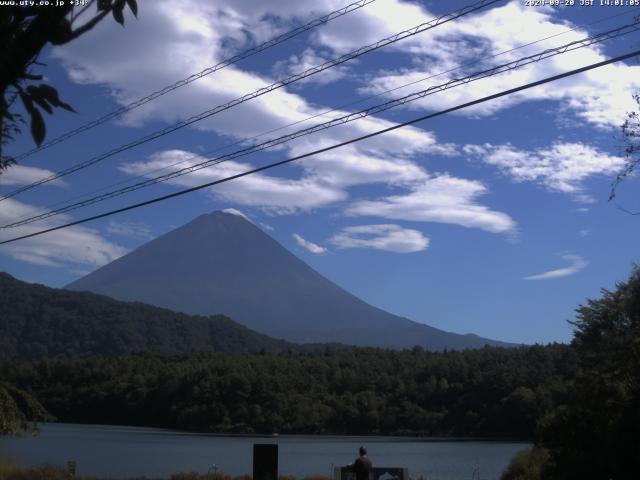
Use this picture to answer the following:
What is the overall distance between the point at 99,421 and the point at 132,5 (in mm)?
90616

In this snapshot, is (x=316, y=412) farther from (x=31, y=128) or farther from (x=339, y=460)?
(x=31, y=128)

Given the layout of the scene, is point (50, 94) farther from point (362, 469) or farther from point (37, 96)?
point (362, 469)

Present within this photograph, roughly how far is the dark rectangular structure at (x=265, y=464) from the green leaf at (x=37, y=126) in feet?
45.6

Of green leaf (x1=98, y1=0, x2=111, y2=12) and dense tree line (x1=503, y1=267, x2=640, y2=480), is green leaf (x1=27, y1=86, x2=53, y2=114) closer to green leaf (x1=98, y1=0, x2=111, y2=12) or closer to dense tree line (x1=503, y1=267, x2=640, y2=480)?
green leaf (x1=98, y1=0, x2=111, y2=12)

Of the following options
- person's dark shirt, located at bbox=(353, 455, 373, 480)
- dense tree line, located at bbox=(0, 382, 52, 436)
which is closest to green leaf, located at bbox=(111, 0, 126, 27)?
person's dark shirt, located at bbox=(353, 455, 373, 480)

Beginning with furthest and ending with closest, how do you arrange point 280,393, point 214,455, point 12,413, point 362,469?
point 280,393 → point 214,455 → point 12,413 → point 362,469

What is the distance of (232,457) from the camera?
49250 millimetres

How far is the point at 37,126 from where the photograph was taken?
355cm

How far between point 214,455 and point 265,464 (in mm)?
35395

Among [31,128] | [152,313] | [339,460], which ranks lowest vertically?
[339,460]

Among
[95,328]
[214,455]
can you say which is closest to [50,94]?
[214,455]

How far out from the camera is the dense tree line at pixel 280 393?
258 ft

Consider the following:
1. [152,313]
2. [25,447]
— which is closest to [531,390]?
[25,447]

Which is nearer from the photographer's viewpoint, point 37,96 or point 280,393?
point 37,96
